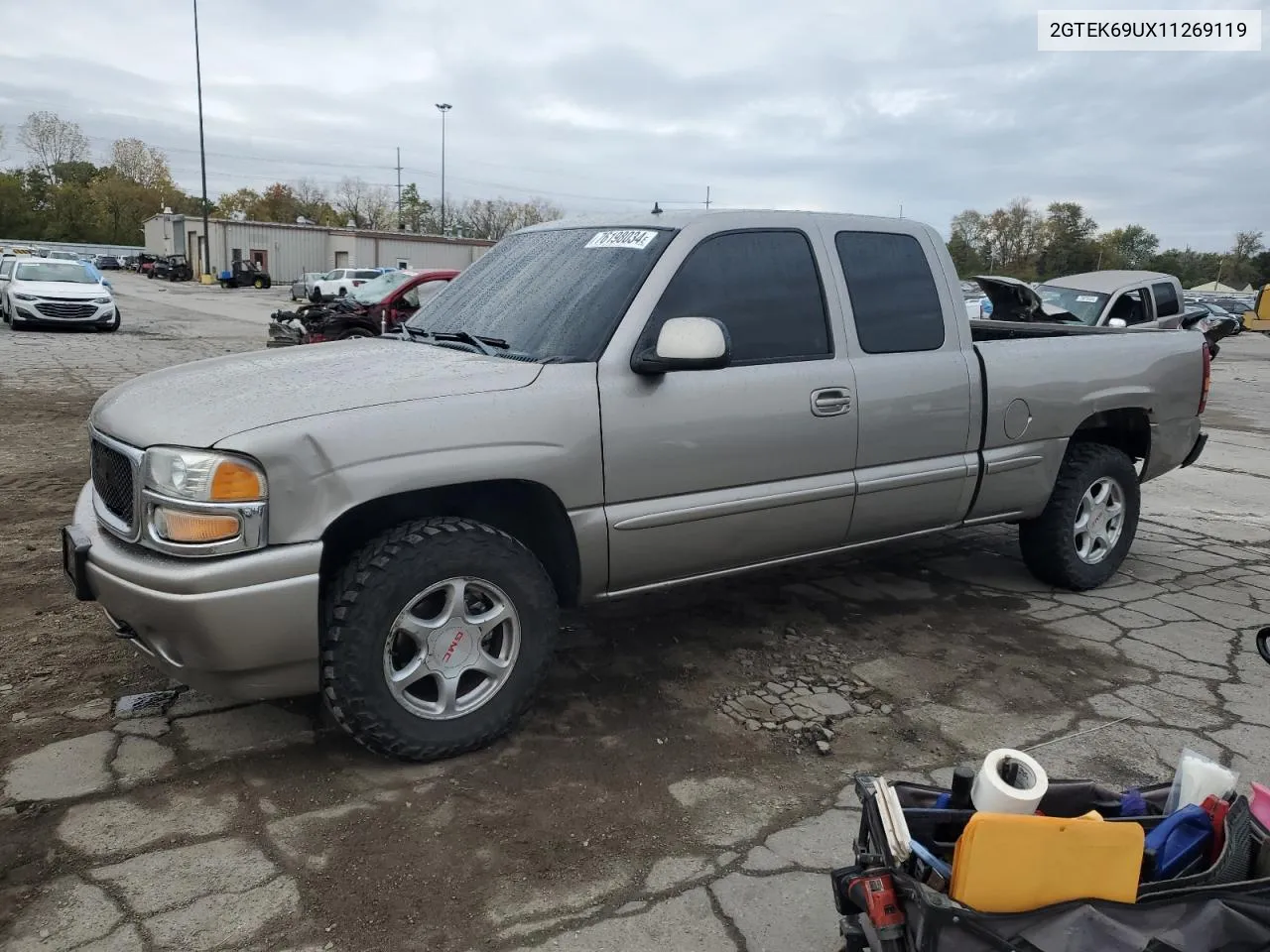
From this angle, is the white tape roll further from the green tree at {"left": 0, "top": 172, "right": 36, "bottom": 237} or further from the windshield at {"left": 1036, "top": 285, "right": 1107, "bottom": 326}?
the green tree at {"left": 0, "top": 172, "right": 36, "bottom": 237}

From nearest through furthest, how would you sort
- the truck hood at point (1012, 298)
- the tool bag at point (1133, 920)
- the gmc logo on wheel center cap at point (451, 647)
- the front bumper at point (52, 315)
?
the tool bag at point (1133, 920) < the gmc logo on wheel center cap at point (451, 647) < the truck hood at point (1012, 298) < the front bumper at point (52, 315)

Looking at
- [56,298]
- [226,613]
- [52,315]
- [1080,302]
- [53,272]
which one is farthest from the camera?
[53,272]

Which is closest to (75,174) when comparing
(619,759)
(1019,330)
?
(1019,330)

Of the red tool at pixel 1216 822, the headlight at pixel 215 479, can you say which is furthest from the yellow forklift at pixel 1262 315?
the headlight at pixel 215 479

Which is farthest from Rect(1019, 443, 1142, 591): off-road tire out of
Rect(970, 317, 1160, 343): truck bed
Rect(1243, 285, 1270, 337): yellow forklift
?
Rect(1243, 285, 1270, 337): yellow forklift

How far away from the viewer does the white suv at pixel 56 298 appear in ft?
59.6

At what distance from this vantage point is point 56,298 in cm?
1831

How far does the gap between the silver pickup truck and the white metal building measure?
47.9m

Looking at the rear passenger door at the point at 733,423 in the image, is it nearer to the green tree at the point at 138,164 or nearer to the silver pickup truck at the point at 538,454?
the silver pickup truck at the point at 538,454

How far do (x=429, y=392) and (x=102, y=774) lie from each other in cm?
157

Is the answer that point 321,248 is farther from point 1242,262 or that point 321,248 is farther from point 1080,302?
point 1242,262

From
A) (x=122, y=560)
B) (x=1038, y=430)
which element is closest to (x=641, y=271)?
(x=122, y=560)

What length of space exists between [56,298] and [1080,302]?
1807 cm

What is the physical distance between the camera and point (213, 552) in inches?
105
